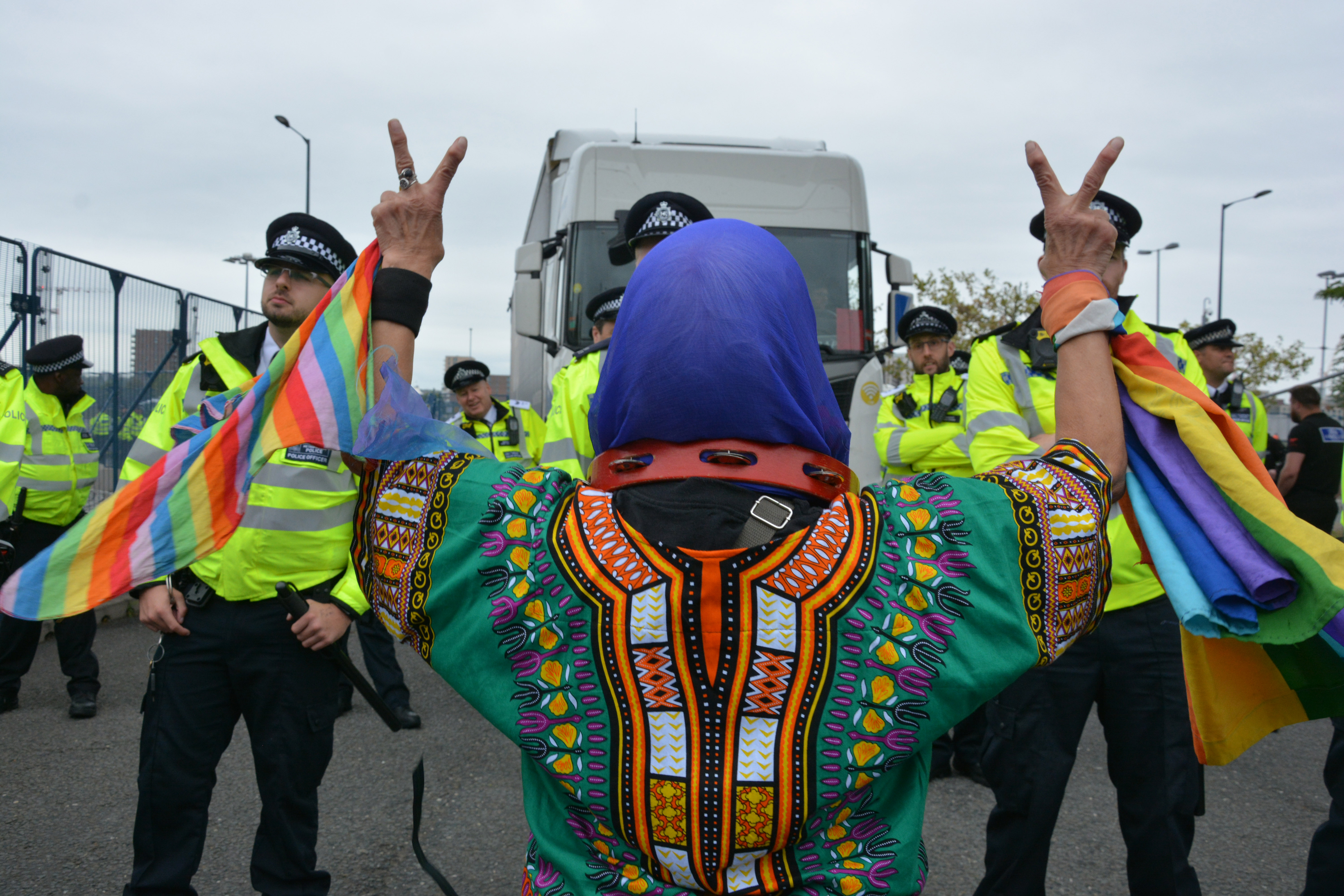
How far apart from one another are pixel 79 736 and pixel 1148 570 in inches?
218

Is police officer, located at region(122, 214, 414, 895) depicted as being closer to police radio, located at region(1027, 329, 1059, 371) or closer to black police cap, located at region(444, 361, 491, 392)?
police radio, located at region(1027, 329, 1059, 371)

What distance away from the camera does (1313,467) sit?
26.1ft

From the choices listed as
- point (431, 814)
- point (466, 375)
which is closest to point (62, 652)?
point (431, 814)

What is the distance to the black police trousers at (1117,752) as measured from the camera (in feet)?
9.02

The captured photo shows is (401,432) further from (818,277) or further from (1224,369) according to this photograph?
(1224,369)

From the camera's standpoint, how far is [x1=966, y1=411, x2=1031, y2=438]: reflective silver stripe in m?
3.14

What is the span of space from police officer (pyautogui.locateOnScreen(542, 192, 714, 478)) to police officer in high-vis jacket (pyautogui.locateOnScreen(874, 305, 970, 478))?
198cm

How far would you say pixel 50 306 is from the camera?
8.05m

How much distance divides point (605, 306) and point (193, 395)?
2.33 metres

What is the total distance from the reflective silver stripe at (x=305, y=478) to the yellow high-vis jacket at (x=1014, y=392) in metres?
2.03

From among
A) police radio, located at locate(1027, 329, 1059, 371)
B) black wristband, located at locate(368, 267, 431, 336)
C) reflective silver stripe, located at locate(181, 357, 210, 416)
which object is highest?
police radio, located at locate(1027, 329, 1059, 371)

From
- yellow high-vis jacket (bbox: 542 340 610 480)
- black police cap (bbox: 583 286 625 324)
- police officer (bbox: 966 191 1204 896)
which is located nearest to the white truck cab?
black police cap (bbox: 583 286 625 324)

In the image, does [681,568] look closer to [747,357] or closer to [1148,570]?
[747,357]

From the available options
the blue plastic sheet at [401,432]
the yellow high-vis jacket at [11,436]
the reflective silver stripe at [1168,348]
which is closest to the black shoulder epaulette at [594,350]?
the reflective silver stripe at [1168,348]
